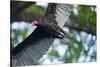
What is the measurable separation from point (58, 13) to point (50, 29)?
0.21 metres

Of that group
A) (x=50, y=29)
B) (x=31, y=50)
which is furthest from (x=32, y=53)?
(x=50, y=29)

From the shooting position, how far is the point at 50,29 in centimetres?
220

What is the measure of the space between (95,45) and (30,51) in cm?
81

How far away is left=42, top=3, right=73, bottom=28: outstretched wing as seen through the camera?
7.19 feet

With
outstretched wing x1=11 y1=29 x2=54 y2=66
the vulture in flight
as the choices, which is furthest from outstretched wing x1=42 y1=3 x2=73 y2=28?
outstretched wing x1=11 y1=29 x2=54 y2=66

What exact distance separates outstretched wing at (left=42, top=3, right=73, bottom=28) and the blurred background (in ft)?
0.16

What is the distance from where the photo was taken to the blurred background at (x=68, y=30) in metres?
2.06

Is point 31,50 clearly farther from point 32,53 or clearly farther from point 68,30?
point 68,30

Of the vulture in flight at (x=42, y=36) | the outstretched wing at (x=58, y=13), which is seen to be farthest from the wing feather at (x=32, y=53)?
the outstretched wing at (x=58, y=13)

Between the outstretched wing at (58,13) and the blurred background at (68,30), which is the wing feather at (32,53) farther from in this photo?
the outstretched wing at (58,13)

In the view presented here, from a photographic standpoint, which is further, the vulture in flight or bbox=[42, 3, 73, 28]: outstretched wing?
bbox=[42, 3, 73, 28]: outstretched wing

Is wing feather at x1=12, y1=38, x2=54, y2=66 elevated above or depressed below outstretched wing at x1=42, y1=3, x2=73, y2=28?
below

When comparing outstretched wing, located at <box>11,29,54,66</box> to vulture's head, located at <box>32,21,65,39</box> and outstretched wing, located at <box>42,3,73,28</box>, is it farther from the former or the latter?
outstretched wing, located at <box>42,3,73,28</box>
